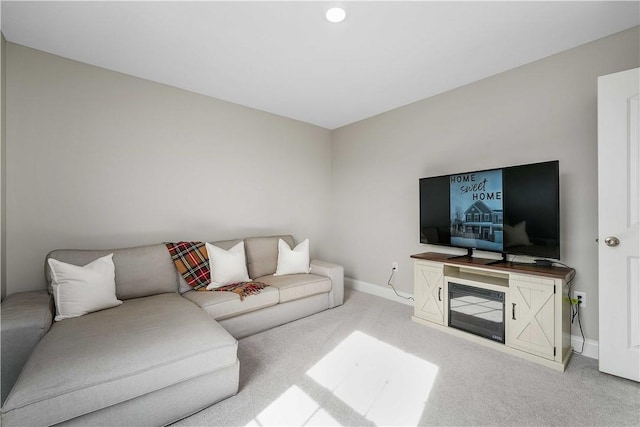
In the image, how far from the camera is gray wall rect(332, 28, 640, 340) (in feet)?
7.20

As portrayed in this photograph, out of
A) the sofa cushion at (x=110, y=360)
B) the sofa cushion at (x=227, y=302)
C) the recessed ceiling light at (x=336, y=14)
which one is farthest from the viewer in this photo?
the sofa cushion at (x=227, y=302)

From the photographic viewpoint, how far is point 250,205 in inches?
140

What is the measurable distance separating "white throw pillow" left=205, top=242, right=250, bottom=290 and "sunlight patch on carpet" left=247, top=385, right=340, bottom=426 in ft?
4.40

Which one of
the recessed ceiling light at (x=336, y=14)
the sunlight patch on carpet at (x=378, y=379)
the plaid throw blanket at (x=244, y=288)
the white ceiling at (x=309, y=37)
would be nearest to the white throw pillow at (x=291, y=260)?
the plaid throw blanket at (x=244, y=288)

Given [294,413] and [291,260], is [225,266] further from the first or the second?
[294,413]

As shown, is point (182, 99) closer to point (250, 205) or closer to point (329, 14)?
point (250, 205)

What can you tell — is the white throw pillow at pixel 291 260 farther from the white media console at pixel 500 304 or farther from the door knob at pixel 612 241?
the door knob at pixel 612 241

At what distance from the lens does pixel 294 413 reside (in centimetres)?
156

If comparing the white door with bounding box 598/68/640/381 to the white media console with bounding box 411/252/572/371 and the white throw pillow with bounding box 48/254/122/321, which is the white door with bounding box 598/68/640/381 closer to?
the white media console with bounding box 411/252/572/371

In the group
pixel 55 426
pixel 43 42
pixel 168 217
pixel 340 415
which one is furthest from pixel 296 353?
pixel 43 42

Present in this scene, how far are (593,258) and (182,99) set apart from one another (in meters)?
4.18

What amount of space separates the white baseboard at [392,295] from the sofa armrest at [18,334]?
10.8 ft

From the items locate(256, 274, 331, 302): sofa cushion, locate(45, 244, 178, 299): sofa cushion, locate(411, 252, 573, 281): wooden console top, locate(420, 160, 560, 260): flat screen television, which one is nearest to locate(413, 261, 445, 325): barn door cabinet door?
locate(411, 252, 573, 281): wooden console top

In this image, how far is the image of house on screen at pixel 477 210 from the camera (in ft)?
8.10
